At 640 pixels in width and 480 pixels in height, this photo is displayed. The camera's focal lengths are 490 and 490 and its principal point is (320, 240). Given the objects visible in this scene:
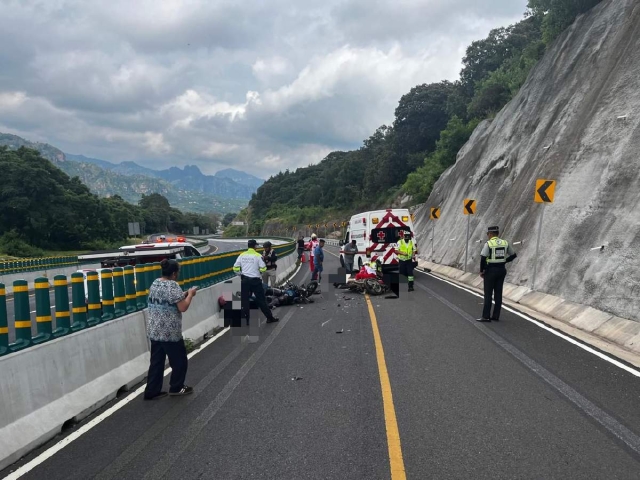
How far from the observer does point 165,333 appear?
6309mm

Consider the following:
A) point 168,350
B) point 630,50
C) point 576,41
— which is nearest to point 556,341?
point 168,350

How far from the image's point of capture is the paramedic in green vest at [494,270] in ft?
35.1

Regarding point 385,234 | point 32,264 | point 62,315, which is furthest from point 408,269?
point 32,264

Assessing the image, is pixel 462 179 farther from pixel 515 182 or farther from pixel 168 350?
pixel 168 350

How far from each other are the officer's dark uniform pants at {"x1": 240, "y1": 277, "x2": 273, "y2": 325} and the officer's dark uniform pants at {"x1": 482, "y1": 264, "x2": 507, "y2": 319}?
15.9 ft

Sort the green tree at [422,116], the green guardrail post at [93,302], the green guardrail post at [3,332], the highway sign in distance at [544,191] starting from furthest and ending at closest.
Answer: the green tree at [422,116] < the highway sign in distance at [544,191] < the green guardrail post at [93,302] < the green guardrail post at [3,332]

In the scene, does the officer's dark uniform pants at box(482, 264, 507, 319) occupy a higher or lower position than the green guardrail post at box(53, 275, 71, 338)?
lower

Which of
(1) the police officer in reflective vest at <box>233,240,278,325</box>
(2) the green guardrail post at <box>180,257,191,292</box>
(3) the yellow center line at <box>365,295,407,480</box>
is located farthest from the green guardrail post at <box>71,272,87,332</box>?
(1) the police officer in reflective vest at <box>233,240,278,325</box>

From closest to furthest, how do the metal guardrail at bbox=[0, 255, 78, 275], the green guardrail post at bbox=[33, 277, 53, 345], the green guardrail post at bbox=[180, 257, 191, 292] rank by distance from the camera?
1. the green guardrail post at bbox=[33, 277, 53, 345]
2. the green guardrail post at bbox=[180, 257, 191, 292]
3. the metal guardrail at bbox=[0, 255, 78, 275]

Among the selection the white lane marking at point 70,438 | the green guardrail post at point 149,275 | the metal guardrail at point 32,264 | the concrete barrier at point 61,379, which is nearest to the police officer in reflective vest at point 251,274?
the green guardrail post at point 149,275

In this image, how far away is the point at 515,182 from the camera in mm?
22453

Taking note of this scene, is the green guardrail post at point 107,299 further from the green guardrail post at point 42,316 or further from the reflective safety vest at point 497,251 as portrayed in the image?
the reflective safety vest at point 497,251

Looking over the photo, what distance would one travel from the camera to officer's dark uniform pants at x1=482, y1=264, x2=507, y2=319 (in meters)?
10.6

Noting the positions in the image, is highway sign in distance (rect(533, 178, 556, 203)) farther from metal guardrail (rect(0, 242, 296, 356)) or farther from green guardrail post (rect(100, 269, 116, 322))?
green guardrail post (rect(100, 269, 116, 322))
